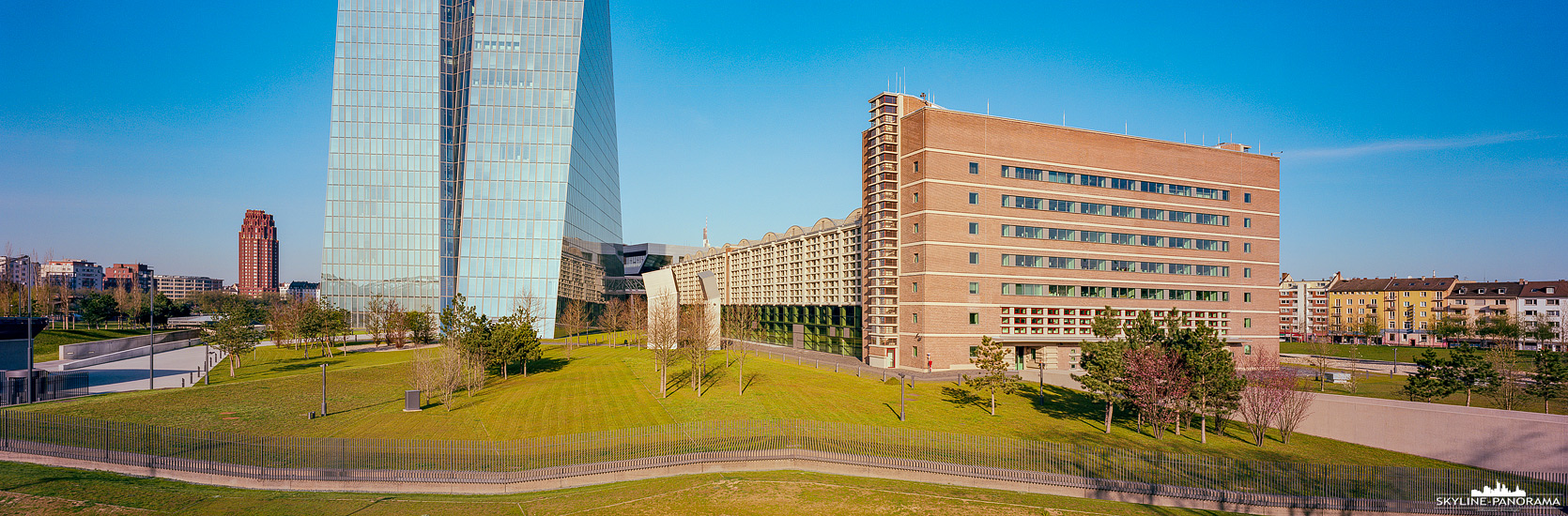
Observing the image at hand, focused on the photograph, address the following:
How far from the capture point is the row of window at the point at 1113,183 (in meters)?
56.6

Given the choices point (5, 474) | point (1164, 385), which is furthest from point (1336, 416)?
point (5, 474)

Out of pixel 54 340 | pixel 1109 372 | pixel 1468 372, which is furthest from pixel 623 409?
pixel 54 340

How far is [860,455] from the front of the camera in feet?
83.8

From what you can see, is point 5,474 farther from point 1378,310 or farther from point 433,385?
point 1378,310

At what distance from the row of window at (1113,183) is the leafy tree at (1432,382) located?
2363 centimetres

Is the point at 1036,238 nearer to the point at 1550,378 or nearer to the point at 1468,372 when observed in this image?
the point at 1468,372

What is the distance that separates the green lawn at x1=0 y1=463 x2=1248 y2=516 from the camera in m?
19.6

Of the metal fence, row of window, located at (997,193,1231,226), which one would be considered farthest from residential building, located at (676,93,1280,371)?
the metal fence

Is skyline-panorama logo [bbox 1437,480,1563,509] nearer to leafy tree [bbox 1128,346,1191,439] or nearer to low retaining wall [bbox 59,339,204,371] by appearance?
leafy tree [bbox 1128,346,1191,439]

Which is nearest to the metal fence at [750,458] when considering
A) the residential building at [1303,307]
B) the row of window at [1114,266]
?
the row of window at [1114,266]

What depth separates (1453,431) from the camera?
28.2 meters

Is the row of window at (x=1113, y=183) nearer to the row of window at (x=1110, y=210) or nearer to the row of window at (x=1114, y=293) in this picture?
the row of window at (x=1110, y=210)

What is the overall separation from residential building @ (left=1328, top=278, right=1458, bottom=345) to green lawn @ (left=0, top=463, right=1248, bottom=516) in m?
140

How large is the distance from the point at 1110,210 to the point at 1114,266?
483 centimetres
